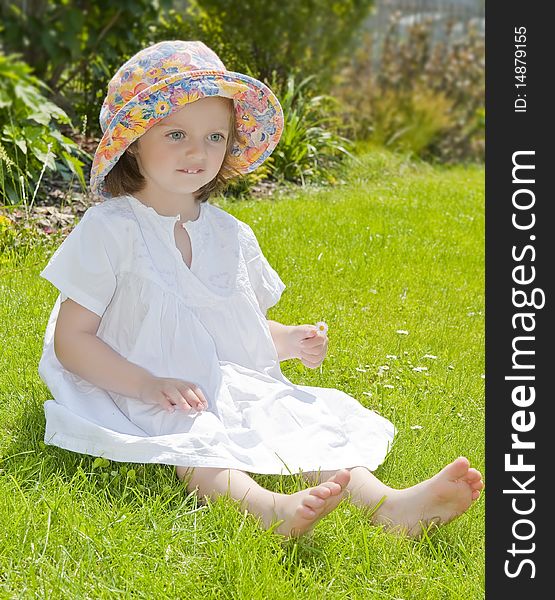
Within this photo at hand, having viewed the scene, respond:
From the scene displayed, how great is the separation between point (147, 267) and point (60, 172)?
8.36 ft

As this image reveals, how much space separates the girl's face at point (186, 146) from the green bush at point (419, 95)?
5.62 metres

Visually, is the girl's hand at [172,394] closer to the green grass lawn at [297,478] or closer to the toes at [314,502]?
the green grass lawn at [297,478]

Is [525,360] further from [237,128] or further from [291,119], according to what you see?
[291,119]

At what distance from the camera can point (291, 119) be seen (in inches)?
264

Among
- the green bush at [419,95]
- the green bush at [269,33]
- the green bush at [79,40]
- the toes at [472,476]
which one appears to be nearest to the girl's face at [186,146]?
the toes at [472,476]

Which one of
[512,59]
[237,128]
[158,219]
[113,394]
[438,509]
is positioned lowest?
[438,509]

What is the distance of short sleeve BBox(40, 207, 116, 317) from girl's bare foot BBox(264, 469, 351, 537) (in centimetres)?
78

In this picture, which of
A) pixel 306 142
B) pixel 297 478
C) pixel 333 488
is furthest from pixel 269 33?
pixel 333 488

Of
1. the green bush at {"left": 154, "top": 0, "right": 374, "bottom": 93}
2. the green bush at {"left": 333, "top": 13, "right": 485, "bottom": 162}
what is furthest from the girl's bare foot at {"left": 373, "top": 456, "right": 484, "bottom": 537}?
the green bush at {"left": 333, "top": 13, "right": 485, "bottom": 162}

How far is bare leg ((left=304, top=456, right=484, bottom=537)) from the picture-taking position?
2.27 m

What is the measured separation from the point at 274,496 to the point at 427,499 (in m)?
0.36

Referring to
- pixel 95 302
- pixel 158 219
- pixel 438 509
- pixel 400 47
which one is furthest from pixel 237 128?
pixel 400 47

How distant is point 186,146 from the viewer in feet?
8.64

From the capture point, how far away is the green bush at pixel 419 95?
29.6ft
